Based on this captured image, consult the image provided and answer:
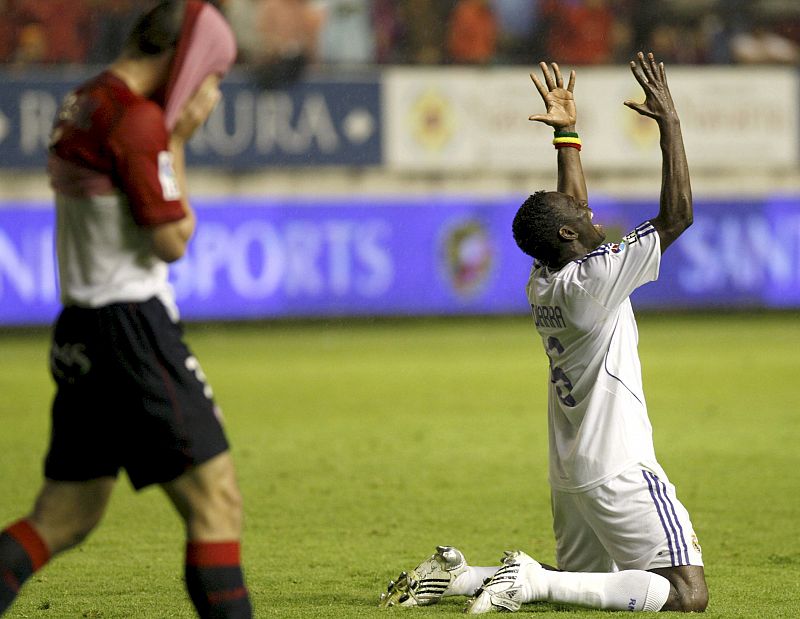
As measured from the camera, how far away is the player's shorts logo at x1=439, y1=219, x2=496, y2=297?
18.5 meters

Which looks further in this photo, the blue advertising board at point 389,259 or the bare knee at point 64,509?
the blue advertising board at point 389,259

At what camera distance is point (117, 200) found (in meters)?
3.47

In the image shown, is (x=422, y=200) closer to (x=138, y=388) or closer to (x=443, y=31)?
(x=443, y=31)

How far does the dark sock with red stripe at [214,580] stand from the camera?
3500 mm

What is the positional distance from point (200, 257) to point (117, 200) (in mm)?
14064

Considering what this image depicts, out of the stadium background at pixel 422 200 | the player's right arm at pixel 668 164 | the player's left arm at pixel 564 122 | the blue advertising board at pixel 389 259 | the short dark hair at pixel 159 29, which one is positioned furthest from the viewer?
the blue advertising board at pixel 389 259

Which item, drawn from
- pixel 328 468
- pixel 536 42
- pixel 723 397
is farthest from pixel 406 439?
pixel 536 42

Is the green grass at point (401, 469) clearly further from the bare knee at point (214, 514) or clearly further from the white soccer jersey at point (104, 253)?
the white soccer jersey at point (104, 253)

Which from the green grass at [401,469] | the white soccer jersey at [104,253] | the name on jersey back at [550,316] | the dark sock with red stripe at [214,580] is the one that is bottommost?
the green grass at [401,469]

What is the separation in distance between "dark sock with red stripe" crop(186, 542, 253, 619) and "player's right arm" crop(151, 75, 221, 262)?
76 cm

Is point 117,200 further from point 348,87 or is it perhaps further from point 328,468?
point 348,87

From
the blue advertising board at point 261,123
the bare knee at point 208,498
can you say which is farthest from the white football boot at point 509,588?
the blue advertising board at point 261,123

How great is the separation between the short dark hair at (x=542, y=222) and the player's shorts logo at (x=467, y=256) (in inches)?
552

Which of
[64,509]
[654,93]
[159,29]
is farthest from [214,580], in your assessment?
[654,93]
